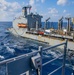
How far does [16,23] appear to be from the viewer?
57719mm

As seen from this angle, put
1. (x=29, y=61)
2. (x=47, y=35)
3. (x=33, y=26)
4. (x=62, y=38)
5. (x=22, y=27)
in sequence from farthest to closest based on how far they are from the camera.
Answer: (x=33, y=26) → (x=22, y=27) → (x=47, y=35) → (x=62, y=38) → (x=29, y=61)

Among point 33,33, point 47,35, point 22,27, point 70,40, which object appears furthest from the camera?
point 22,27

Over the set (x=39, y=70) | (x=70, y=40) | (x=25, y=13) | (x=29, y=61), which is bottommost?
(x=70, y=40)

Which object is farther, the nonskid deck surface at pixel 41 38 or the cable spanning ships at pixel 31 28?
the cable spanning ships at pixel 31 28

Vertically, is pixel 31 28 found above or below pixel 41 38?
above

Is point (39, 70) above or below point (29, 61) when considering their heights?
below

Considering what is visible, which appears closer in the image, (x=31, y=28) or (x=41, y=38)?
(x=41, y=38)

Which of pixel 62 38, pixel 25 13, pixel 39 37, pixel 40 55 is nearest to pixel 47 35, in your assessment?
pixel 39 37

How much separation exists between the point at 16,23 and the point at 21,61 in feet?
181

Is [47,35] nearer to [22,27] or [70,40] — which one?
[70,40]

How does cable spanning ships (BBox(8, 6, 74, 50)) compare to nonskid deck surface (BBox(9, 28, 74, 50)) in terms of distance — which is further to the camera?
cable spanning ships (BBox(8, 6, 74, 50))

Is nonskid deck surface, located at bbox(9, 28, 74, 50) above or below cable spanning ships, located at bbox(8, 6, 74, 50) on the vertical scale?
below

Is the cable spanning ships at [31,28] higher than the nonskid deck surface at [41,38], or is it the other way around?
the cable spanning ships at [31,28]

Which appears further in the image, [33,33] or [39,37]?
[33,33]
